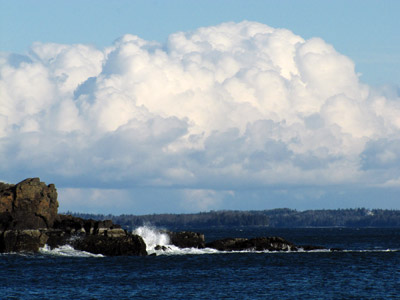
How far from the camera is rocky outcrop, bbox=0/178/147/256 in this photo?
104125 millimetres

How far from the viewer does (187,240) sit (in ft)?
406

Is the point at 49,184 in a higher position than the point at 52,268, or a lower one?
higher

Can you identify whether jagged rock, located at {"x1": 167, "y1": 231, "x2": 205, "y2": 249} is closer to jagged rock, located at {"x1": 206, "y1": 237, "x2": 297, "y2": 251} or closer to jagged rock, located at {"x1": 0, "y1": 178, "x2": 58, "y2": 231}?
jagged rock, located at {"x1": 206, "y1": 237, "x2": 297, "y2": 251}

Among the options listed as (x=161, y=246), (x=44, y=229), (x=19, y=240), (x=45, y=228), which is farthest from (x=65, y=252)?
(x=161, y=246)

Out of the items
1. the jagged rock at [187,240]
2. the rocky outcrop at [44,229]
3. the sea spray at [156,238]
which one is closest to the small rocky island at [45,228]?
the rocky outcrop at [44,229]

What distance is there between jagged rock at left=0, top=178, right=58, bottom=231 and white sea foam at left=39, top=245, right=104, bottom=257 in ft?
13.6

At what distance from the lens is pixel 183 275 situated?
8312 cm

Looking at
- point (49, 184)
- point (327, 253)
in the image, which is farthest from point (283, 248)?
point (49, 184)

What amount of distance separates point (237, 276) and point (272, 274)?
438cm

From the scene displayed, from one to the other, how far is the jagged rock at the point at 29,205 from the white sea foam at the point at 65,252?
4150 mm

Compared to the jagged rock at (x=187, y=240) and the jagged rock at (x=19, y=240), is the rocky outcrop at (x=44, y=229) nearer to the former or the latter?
the jagged rock at (x=19, y=240)

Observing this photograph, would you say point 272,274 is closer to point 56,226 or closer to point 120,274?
point 120,274

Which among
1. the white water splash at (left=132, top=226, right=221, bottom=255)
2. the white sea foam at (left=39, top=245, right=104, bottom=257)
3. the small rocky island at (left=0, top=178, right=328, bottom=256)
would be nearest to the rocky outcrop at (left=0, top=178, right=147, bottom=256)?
the small rocky island at (left=0, top=178, right=328, bottom=256)

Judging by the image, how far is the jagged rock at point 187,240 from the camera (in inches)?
4845
